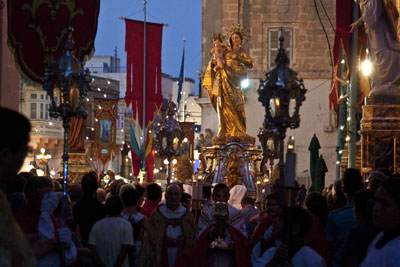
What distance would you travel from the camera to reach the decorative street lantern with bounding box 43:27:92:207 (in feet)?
29.1

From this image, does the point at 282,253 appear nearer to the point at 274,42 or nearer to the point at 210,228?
the point at 210,228

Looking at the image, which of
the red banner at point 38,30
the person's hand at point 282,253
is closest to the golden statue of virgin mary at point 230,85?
the red banner at point 38,30

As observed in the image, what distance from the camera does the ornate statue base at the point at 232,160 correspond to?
21.9 metres

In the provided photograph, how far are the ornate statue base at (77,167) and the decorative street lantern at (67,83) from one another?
1998 centimetres

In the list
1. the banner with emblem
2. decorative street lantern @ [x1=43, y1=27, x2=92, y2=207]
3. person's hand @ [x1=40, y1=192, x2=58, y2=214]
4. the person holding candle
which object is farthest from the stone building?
person's hand @ [x1=40, y1=192, x2=58, y2=214]

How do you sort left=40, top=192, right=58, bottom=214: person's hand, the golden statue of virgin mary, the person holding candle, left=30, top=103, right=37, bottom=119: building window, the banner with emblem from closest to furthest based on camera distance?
left=40, top=192, right=58, bottom=214: person's hand < the person holding candle < the golden statue of virgin mary < the banner with emblem < left=30, top=103, right=37, bottom=119: building window

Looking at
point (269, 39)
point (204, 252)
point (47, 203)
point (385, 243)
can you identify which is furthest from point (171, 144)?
point (269, 39)

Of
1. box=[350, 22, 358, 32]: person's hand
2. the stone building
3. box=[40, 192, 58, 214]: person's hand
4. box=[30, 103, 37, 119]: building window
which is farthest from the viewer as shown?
box=[30, 103, 37, 119]: building window

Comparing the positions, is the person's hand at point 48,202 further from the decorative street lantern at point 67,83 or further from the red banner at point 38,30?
the red banner at point 38,30

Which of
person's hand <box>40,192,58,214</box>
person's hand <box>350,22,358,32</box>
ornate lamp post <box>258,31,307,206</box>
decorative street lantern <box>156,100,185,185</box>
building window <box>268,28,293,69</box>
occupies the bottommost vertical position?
person's hand <box>40,192,58,214</box>

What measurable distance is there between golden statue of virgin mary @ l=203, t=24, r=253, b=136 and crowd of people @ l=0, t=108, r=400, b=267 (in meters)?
11.8

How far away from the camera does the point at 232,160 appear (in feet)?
72.9

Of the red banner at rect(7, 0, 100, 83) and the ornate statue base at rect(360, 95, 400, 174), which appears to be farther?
the ornate statue base at rect(360, 95, 400, 174)

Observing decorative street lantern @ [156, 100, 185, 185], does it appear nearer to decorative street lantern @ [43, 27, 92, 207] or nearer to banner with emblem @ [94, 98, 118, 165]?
decorative street lantern @ [43, 27, 92, 207]
